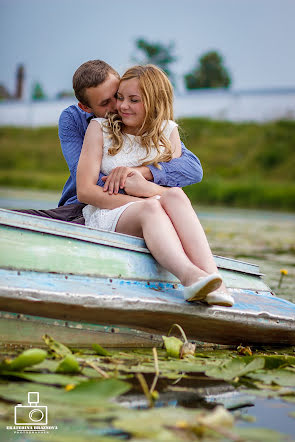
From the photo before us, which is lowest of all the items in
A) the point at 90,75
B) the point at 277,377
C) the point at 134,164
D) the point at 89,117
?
the point at 277,377

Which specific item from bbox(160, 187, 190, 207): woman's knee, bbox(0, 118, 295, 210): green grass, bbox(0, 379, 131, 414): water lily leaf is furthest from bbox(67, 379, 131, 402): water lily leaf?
bbox(0, 118, 295, 210): green grass

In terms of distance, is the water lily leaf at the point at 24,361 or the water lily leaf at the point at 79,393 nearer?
the water lily leaf at the point at 79,393

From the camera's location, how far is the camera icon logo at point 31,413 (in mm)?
1388

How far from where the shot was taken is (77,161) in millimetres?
2709

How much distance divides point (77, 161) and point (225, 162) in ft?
59.3

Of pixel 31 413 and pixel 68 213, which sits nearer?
pixel 31 413

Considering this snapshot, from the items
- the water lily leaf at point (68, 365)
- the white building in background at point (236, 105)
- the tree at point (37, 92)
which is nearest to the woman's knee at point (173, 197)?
the water lily leaf at point (68, 365)

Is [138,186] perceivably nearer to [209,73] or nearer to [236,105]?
[236,105]

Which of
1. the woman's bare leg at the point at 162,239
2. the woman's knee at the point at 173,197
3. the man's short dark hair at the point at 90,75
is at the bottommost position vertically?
the woman's bare leg at the point at 162,239

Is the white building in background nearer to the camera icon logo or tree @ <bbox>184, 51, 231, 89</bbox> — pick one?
tree @ <bbox>184, 51, 231, 89</bbox>

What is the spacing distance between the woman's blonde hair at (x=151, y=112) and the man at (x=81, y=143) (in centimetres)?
5

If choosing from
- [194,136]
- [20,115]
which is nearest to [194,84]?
[20,115]

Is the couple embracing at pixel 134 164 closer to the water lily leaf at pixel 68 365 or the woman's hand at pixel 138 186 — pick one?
the woman's hand at pixel 138 186

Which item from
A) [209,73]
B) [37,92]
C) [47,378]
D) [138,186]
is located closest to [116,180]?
[138,186]
